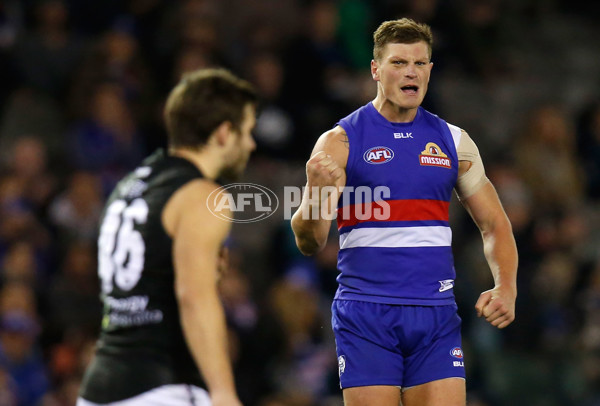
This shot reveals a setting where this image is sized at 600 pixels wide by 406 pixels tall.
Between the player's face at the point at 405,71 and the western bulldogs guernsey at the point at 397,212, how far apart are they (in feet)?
0.57

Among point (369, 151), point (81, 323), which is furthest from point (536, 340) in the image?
point (369, 151)

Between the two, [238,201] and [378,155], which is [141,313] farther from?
[238,201]

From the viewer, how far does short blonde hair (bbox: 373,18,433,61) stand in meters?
4.64

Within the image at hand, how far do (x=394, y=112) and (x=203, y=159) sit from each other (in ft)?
3.26

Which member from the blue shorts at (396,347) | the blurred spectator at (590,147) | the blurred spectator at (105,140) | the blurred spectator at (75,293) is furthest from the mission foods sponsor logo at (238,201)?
the blurred spectator at (590,147)

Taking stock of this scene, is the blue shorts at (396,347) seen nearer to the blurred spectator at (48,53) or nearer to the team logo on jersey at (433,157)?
the team logo on jersey at (433,157)

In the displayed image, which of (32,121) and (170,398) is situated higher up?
(32,121)

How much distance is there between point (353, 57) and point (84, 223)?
3.48m

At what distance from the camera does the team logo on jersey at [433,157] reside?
4.67 m

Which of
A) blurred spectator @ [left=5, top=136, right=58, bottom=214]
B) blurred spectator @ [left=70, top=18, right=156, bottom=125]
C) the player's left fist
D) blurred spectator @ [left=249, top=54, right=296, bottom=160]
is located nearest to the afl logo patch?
the player's left fist

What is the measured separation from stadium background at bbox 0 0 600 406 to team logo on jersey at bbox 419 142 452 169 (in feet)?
11.0

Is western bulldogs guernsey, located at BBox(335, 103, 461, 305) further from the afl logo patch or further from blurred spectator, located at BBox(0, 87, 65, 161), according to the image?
blurred spectator, located at BBox(0, 87, 65, 161)

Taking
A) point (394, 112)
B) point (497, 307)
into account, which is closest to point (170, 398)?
point (497, 307)

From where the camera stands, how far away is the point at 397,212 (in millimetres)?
4641
